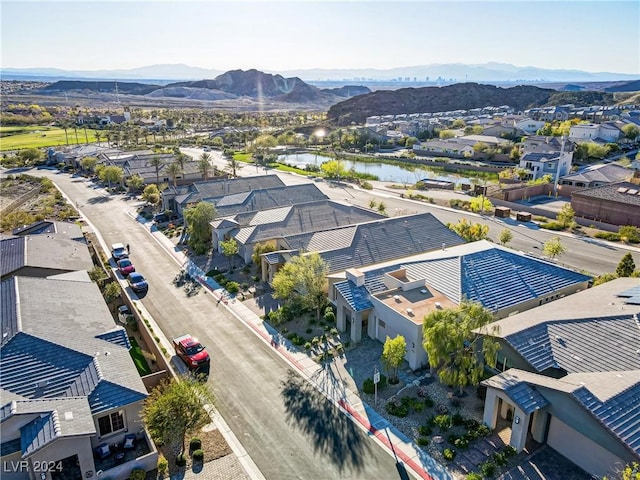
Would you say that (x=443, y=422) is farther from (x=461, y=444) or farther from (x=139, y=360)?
(x=139, y=360)

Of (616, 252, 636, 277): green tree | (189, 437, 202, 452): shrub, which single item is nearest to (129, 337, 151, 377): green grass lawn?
(189, 437, 202, 452): shrub

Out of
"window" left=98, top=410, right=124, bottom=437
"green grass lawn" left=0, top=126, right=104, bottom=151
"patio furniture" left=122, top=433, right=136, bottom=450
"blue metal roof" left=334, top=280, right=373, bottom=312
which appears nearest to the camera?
"window" left=98, top=410, right=124, bottom=437

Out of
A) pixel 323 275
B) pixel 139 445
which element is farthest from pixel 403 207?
pixel 139 445

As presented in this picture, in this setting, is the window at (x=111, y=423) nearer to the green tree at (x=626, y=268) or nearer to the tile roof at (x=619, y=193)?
the green tree at (x=626, y=268)

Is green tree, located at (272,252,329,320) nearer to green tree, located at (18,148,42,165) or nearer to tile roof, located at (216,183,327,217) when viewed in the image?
tile roof, located at (216,183,327,217)

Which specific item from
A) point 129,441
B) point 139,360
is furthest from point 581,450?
point 139,360

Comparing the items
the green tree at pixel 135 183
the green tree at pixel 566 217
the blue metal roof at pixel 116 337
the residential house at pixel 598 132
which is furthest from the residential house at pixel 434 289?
the residential house at pixel 598 132
